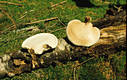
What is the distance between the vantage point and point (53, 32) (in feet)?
15.6

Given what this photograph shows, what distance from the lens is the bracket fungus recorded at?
3.53 metres

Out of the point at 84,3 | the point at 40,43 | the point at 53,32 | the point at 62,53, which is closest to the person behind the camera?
the point at 40,43

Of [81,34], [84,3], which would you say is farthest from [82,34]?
[84,3]

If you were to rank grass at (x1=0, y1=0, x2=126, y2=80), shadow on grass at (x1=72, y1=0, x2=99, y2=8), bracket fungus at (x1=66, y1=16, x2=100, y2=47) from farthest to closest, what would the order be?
shadow on grass at (x1=72, y1=0, x2=99, y2=8) → grass at (x1=0, y1=0, x2=126, y2=80) → bracket fungus at (x1=66, y1=16, x2=100, y2=47)

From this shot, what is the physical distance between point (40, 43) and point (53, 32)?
4.48ft

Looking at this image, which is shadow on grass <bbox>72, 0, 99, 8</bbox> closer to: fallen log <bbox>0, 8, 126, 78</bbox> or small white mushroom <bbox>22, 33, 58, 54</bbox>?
fallen log <bbox>0, 8, 126, 78</bbox>

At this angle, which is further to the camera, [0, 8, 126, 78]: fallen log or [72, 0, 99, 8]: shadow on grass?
[72, 0, 99, 8]: shadow on grass

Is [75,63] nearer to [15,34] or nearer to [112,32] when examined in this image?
[112,32]

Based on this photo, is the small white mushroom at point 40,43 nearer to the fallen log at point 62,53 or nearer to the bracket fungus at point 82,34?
the fallen log at point 62,53

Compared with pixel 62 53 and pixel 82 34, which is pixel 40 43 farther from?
pixel 82 34

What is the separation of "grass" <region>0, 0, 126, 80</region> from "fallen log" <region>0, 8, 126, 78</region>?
39cm

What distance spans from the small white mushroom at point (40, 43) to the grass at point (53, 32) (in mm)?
836

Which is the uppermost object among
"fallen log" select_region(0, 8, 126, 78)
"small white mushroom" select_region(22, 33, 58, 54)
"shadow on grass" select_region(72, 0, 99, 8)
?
"shadow on grass" select_region(72, 0, 99, 8)

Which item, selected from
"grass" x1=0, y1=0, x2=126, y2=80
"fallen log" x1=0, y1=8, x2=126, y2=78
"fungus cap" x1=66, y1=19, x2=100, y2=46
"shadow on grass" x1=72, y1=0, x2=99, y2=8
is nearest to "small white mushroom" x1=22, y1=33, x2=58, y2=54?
"fallen log" x1=0, y1=8, x2=126, y2=78
